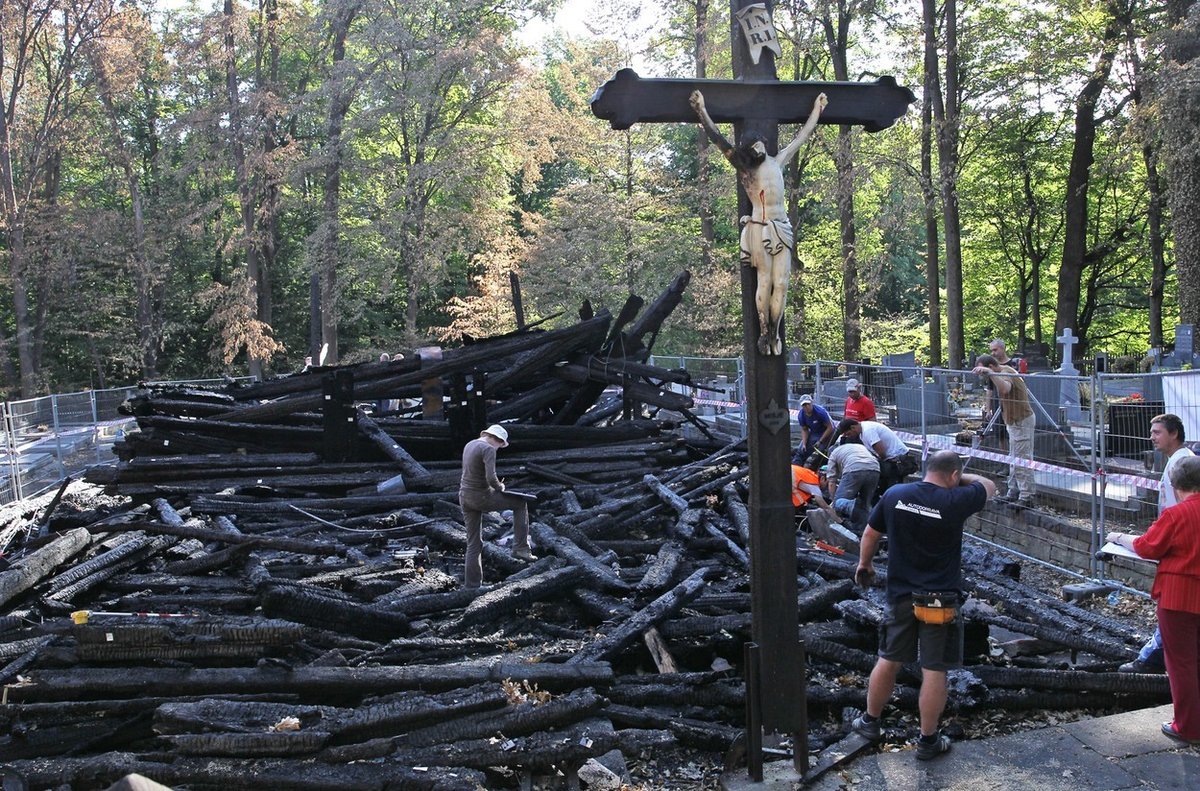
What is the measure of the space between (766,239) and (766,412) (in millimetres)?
927

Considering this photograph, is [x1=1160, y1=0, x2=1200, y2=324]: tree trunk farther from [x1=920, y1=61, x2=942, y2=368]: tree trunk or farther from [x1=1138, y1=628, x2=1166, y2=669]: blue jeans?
[x1=1138, y1=628, x2=1166, y2=669]: blue jeans

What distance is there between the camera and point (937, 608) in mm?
5371

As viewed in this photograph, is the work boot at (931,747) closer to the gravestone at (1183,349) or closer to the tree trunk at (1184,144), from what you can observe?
the tree trunk at (1184,144)

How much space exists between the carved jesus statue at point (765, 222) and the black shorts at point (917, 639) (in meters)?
1.84

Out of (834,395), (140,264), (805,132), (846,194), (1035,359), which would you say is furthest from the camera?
(140,264)

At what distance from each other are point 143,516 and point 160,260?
1170 inches

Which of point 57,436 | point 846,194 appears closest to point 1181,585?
point 57,436

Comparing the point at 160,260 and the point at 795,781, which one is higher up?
the point at 160,260

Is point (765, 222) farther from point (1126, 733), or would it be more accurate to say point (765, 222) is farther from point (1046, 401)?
point (1046, 401)

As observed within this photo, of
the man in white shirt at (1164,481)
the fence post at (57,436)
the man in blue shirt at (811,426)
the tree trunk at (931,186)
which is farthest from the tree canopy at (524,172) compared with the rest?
the man in white shirt at (1164,481)

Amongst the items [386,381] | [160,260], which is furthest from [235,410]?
[160,260]

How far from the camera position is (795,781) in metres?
4.92

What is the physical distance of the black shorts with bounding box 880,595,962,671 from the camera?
5.40 m

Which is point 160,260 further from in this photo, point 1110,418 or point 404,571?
point 1110,418
